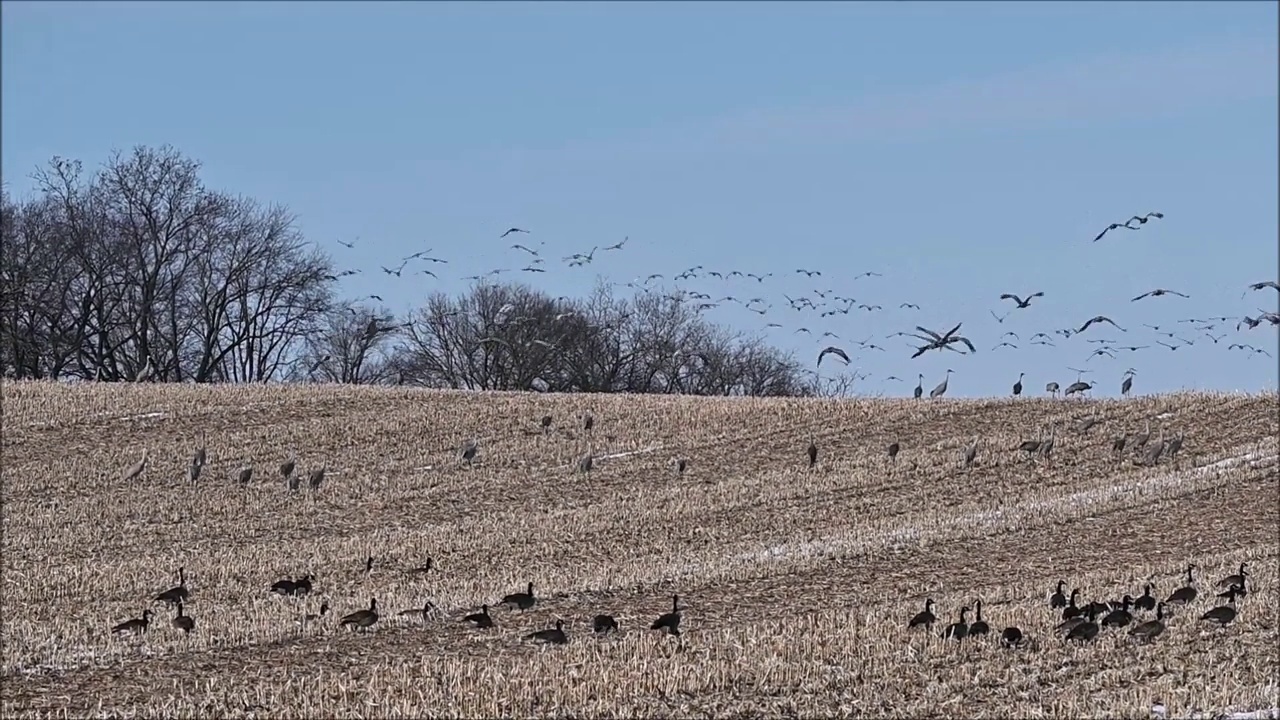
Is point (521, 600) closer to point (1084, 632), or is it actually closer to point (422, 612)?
point (422, 612)

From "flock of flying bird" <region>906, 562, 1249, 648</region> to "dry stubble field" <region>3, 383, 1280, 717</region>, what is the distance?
0.61 ft

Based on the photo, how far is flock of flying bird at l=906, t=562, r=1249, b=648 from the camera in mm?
14234

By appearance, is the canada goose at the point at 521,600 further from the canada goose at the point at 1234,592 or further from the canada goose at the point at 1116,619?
the canada goose at the point at 1234,592

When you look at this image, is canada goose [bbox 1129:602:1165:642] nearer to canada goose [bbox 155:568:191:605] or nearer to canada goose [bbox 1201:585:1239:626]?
canada goose [bbox 1201:585:1239:626]

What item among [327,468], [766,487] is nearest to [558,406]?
[327,468]

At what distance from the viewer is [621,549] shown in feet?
76.1

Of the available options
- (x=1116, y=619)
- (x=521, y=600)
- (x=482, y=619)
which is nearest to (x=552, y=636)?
(x=482, y=619)

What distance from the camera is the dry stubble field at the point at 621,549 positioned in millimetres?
A: 12773

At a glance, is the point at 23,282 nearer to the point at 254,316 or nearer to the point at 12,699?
the point at 254,316

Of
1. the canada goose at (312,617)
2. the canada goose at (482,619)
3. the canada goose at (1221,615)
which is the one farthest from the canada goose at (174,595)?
the canada goose at (1221,615)

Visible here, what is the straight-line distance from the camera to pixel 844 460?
97.7 feet

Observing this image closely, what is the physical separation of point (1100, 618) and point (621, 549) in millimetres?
9289

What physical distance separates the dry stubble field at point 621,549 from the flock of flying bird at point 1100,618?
185 mm

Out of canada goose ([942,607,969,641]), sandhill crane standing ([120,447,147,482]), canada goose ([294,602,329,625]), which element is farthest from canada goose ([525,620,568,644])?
sandhill crane standing ([120,447,147,482])
